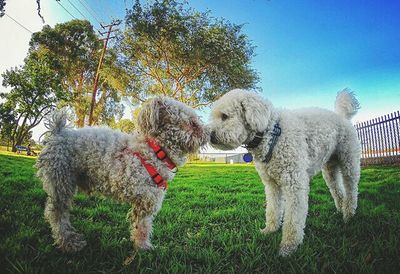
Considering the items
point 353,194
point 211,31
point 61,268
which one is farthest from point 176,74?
point 61,268

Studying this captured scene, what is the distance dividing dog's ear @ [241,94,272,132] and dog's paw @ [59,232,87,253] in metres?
2.51

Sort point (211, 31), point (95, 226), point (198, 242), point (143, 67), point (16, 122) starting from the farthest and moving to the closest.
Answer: point (16, 122) → point (143, 67) → point (211, 31) → point (95, 226) → point (198, 242)

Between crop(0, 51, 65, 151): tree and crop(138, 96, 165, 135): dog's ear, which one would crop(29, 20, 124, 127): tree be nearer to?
crop(0, 51, 65, 151): tree

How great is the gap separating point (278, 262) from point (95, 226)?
2.51 meters

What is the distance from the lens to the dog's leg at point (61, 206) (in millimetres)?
3007

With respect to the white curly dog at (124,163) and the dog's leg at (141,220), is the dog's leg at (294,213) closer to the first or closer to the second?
the white curly dog at (124,163)

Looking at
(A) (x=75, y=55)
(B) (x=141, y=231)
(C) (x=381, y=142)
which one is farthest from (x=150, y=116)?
(A) (x=75, y=55)

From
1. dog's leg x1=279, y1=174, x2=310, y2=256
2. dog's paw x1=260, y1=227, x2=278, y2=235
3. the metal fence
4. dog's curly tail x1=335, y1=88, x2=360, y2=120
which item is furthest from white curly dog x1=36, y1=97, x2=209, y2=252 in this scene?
the metal fence

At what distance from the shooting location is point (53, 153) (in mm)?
3020

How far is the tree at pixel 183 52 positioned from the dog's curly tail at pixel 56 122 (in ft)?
60.3

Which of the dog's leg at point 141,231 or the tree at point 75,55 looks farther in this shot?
the tree at point 75,55

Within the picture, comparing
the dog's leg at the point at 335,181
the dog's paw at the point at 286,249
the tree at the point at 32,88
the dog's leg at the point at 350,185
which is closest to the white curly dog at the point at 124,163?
the dog's paw at the point at 286,249

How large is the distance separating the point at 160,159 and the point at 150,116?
51 cm

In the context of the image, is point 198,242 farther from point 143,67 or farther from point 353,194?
point 143,67
